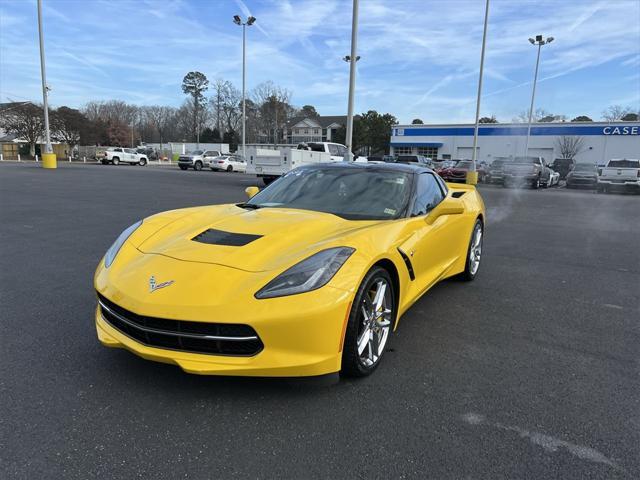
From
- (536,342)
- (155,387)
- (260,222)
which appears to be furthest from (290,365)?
(536,342)

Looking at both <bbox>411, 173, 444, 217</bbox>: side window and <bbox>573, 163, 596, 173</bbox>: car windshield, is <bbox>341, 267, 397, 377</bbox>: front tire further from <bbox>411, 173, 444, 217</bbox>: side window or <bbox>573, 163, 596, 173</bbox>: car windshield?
<bbox>573, 163, 596, 173</bbox>: car windshield

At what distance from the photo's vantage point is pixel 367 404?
8.52 feet

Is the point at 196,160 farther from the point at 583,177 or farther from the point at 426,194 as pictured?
the point at 426,194

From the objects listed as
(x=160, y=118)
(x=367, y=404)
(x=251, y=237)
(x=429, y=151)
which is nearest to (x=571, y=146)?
(x=429, y=151)

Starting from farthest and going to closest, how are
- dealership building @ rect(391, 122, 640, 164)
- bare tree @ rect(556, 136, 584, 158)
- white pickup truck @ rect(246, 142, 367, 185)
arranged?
bare tree @ rect(556, 136, 584, 158)
dealership building @ rect(391, 122, 640, 164)
white pickup truck @ rect(246, 142, 367, 185)

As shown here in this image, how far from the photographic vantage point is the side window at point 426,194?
3907mm

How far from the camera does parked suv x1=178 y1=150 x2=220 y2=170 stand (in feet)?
119

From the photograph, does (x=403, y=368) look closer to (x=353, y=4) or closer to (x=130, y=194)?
(x=130, y=194)

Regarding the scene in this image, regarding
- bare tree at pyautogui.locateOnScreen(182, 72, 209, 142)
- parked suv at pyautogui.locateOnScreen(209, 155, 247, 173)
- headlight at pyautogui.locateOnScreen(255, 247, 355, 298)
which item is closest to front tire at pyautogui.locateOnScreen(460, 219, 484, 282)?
headlight at pyautogui.locateOnScreen(255, 247, 355, 298)

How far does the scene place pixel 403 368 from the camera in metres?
3.06

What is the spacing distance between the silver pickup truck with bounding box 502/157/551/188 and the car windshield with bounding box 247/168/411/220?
74.4ft

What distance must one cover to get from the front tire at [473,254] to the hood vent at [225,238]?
2.95m

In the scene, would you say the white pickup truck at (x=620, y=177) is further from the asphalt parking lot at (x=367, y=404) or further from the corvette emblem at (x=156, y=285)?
the corvette emblem at (x=156, y=285)

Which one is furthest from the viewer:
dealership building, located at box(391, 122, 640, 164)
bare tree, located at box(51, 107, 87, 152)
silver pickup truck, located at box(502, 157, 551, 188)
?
bare tree, located at box(51, 107, 87, 152)
